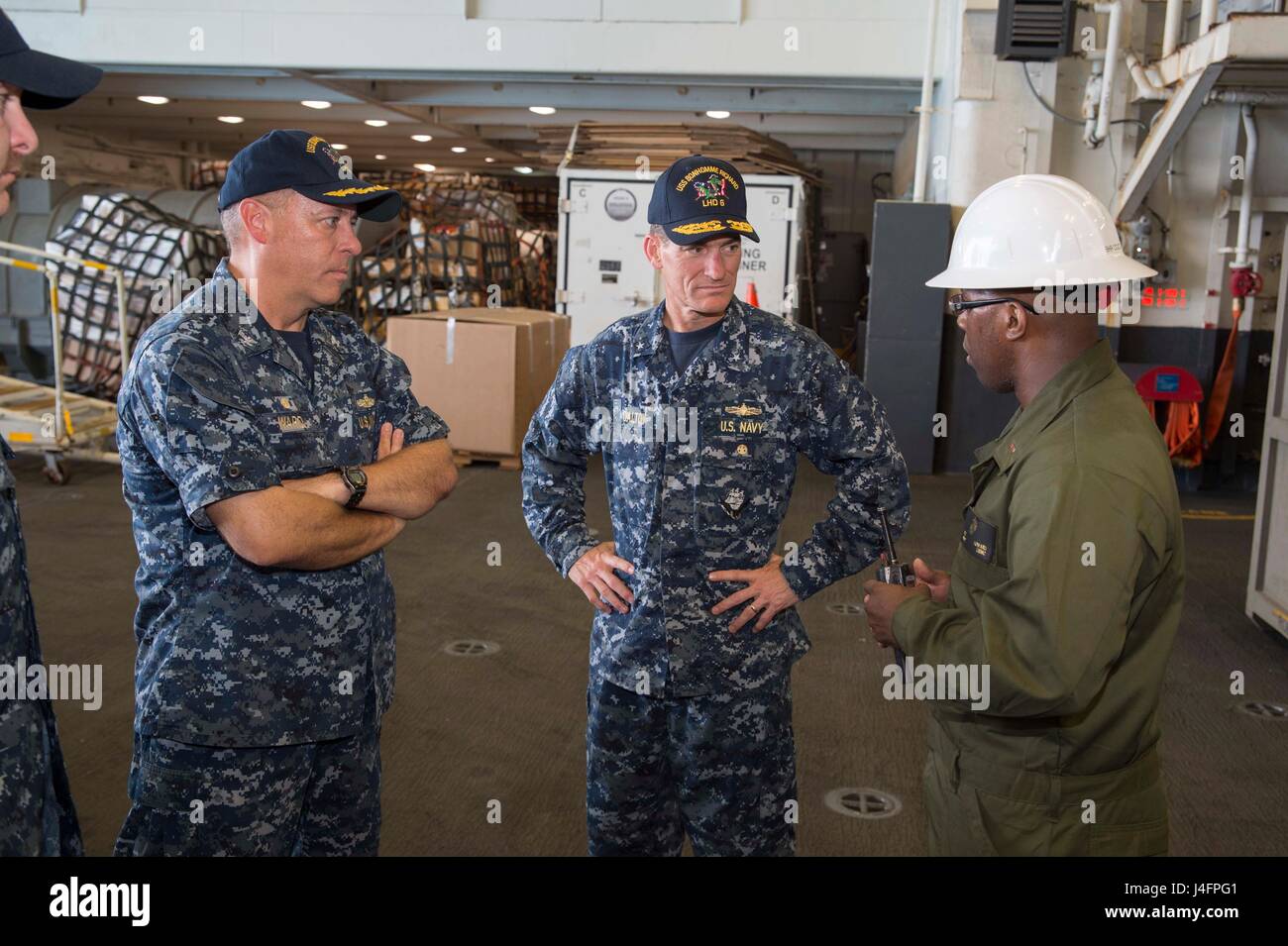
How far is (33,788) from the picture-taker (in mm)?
1709

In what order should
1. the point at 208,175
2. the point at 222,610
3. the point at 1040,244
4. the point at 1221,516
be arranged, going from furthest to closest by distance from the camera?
the point at 208,175
the point at 1221,516
the point at 222,610
the point at 1040,244

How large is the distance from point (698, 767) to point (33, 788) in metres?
1.25

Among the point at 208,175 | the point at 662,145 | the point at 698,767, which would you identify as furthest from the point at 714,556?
the point at 208,175

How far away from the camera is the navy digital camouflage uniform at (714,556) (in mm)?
2369

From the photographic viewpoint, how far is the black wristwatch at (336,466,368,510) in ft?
7.29

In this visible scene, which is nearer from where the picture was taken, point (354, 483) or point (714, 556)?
point (354, 483)

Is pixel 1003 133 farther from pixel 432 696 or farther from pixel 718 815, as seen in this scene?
pixel 718 815

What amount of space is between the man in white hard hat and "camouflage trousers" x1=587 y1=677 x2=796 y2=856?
0.48 metres

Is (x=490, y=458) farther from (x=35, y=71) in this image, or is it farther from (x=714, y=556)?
(x=35, y=71)

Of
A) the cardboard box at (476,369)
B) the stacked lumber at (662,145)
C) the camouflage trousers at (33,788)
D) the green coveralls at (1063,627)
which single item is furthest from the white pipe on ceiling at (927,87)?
the camouflage trousers at (33,788)

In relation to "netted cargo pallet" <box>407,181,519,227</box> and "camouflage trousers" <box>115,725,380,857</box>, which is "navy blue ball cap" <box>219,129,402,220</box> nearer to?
"camouflage trousers" <box>115,725,380,857</box>

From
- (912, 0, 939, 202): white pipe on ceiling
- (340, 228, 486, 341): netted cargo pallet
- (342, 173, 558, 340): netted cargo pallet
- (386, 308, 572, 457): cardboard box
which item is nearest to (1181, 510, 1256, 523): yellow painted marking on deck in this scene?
(912, 0, 939, 202): white pipe on ceiling

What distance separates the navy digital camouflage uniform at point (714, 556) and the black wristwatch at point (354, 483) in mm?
548
